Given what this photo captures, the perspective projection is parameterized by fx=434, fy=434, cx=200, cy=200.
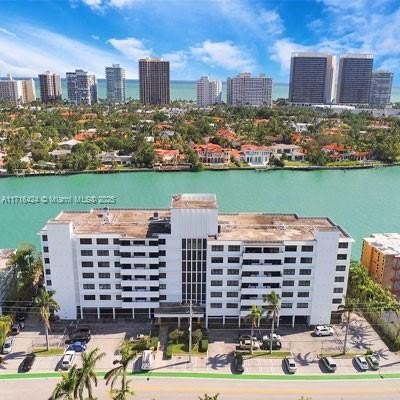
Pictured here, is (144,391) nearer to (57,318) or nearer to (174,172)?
(57,318)

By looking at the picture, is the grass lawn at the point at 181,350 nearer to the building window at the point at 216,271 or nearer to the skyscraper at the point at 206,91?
the building window at the point at 216,271

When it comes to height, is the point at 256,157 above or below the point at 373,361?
above

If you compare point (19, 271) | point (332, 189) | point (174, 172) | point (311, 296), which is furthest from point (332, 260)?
point (174, 172)

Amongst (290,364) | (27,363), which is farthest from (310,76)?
(27,363)

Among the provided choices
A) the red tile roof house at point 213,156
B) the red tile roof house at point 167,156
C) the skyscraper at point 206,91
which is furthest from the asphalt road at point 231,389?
the skyscraper at point 206,91

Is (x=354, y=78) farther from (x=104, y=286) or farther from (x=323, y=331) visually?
(x=104, y=286)
